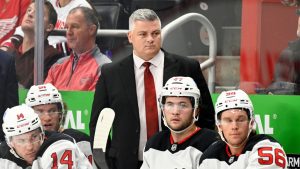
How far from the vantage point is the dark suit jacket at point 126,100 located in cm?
665

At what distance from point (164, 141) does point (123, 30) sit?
121 centimetres

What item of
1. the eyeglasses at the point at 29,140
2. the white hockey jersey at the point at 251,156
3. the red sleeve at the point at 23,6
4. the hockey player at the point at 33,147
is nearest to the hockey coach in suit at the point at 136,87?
the hockey player at the point at 33,147

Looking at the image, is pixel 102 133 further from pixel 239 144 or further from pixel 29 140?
pixel 239 144

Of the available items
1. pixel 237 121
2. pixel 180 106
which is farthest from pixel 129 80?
pixel 237 121

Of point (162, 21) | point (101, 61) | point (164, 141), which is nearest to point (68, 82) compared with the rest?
point (101, 61)

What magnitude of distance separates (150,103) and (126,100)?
152 mm

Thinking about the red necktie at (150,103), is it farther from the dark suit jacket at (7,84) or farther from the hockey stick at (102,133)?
the dark suit jacket at (7,84)

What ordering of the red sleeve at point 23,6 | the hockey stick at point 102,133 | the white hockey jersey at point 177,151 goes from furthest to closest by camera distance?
1. the red sleeve at point 23,6
2. the hockey stick at point 102,133
3. the white hockey jersey at point 177,151

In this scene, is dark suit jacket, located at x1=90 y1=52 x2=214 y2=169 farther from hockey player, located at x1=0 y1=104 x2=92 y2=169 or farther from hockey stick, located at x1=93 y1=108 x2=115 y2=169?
hockey player, located at x1=0 y1=104 x2=92 y2=169

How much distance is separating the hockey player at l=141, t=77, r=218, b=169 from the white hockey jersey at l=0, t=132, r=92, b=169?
15.9 inches

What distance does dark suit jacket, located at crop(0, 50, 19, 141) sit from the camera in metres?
7.60

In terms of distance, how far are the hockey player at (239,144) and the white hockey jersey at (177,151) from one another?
19 centimetres

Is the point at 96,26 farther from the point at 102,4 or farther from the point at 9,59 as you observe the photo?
the point at 9,59

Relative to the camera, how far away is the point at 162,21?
7195mm
